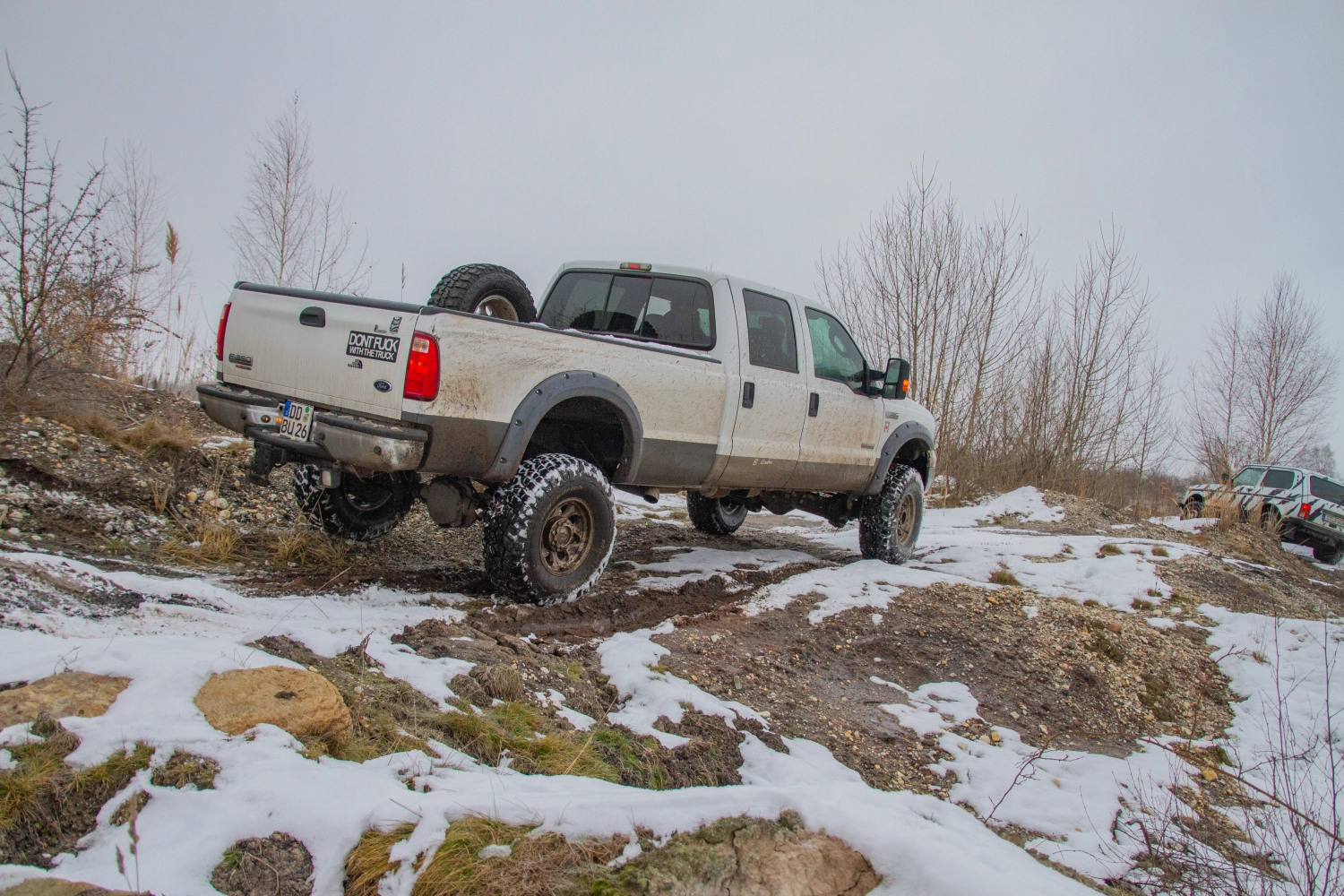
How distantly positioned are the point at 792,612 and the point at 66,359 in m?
6.19

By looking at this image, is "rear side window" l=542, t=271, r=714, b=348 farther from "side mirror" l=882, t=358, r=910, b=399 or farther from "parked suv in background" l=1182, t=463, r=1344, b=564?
"parked suv in background" l=1182, t=463, r=1344, b=564

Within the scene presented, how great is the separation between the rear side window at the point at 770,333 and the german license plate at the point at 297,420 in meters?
2.74

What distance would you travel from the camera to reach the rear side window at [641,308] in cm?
516

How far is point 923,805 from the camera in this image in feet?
7.48

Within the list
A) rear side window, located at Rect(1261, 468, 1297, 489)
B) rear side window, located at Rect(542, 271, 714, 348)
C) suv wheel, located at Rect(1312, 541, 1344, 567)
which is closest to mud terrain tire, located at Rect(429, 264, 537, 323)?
rear side window, located at Rect(542, 271, 714, 348)

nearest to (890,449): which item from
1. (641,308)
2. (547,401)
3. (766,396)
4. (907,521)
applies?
(907,521)

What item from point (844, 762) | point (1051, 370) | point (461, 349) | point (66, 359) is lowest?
point (844, 762)

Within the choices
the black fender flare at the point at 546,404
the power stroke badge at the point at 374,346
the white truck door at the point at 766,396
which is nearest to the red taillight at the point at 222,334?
the power stroke badge at the point at 374,346

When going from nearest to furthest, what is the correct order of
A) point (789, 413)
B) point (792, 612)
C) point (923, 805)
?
point (923, 805), point (792, 612), point (789, 413)

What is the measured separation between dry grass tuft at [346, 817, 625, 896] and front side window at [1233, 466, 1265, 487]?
18.4 meters

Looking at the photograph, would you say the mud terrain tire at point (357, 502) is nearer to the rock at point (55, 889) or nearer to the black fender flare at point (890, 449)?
the rock at point (55, 889)

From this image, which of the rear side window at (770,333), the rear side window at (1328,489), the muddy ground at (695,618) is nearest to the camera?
the muddy ground at (695,618)

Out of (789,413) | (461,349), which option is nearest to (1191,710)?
(789,413)

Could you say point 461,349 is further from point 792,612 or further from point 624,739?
point 792,612
